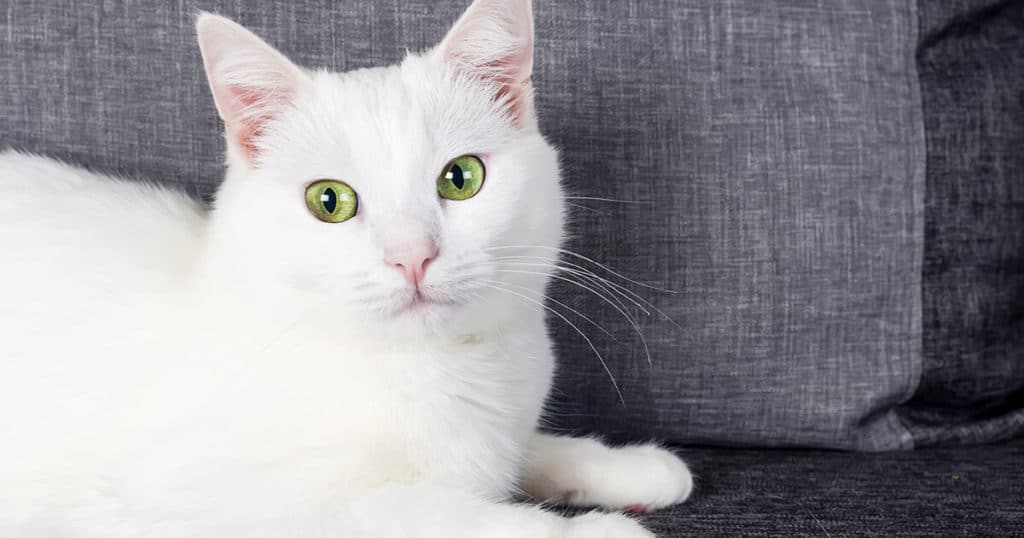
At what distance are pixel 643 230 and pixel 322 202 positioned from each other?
692 mm

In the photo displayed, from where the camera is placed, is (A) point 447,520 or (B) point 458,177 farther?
(B) point 458,177

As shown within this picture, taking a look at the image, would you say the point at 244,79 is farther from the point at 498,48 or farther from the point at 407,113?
the point at 498,48

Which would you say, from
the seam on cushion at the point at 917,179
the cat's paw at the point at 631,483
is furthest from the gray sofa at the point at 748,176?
the cat's paw at the point at 631,483

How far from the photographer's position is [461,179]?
1.25 metres

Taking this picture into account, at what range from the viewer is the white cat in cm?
114

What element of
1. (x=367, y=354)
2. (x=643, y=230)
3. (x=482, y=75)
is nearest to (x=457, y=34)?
(x=482, y=75)

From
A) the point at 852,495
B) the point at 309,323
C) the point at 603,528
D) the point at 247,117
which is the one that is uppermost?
the point at 247,117

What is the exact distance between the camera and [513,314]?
1311mm

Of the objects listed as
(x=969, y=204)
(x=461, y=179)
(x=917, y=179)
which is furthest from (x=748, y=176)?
(x=461, y=179)

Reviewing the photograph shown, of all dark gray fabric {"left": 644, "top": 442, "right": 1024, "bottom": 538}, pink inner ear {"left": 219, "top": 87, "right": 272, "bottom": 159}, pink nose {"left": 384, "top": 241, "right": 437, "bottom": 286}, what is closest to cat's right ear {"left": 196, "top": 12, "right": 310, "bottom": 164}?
pink inner ear {"left": 219, "top": 87, "right": 272, "bottom": 159}

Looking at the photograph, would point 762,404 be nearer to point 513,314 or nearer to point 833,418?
point 833,418

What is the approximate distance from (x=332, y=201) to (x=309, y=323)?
0.52 ft

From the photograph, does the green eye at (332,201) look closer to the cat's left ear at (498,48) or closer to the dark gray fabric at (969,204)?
the cat's left ear at (498,48)

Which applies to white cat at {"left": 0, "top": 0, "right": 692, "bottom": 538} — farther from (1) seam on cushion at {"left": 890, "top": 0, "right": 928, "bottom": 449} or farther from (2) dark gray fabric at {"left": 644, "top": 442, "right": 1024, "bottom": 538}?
(1) seam on cushion at {"left": 890, "top": 0, "right": 928, "bottom": 449}
